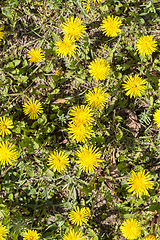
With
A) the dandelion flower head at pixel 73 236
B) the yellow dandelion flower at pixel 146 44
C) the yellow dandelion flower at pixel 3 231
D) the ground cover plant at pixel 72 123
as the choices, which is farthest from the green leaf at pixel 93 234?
the yellow dandelion flower at pixel 146 44

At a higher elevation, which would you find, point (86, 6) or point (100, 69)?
point (86, 6)

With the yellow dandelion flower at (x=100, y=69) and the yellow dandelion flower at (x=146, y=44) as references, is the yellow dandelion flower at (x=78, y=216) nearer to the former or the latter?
the yellow dandelion flower at (x=100, y=69)

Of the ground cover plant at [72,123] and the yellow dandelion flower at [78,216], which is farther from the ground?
the ground cover plant at [72,123]

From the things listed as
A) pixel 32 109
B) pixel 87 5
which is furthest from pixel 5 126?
pixel 87 5

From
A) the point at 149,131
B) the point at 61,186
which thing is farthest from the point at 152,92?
the point at 61,186

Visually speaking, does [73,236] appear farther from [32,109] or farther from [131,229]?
[32,109]
